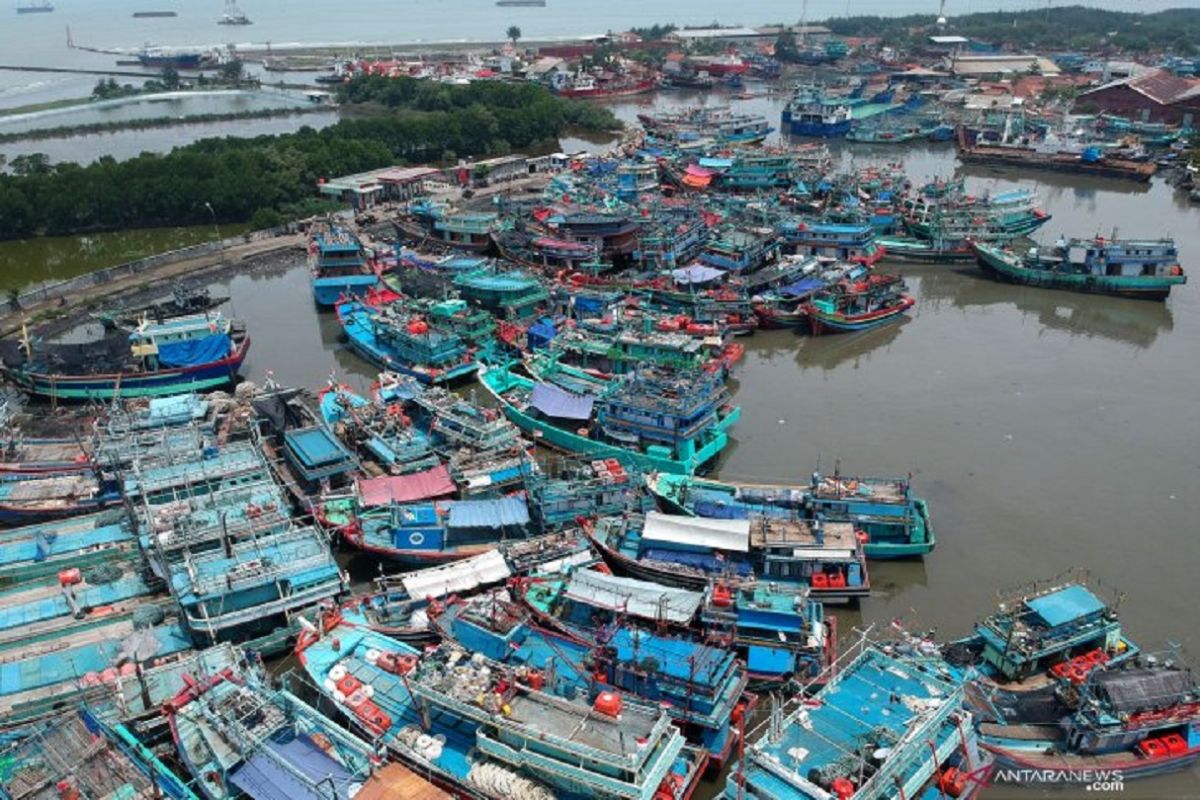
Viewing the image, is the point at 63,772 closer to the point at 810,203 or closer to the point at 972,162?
the point at 810,203

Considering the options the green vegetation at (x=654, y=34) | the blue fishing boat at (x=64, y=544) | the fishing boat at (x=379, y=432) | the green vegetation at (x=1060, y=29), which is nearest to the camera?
the blue fishing boat at (x=64, y=544)

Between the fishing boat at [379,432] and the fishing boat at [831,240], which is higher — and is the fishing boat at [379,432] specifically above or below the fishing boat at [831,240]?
below

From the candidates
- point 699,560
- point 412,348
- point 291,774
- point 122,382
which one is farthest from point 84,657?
point 412,348

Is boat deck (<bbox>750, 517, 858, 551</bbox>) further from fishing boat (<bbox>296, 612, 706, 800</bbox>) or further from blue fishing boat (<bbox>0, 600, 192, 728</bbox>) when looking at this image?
blue fishing boat (<bbox>0, 600, 192, 728</bbox>)

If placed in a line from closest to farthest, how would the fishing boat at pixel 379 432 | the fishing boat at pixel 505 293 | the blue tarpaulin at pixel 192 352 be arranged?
the fishing boat at pixel 379 432, the blue tarpaulin at pixel 192 352, the fishing boat at pixel 505 293

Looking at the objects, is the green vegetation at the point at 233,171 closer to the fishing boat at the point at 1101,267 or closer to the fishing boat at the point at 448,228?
the fishing boat at the point at 448,228

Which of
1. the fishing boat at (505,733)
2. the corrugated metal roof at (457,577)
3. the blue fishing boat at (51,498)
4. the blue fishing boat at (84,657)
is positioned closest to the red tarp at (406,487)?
the corrugated metal roof at (457,577)

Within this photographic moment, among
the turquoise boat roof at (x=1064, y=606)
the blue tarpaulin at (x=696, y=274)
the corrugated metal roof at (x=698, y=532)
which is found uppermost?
the blue tarpaulin at (x=696, y=274)

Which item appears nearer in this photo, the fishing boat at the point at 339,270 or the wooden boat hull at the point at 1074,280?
the fishing boat at the point at 339,270
